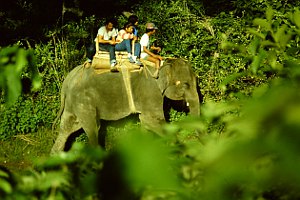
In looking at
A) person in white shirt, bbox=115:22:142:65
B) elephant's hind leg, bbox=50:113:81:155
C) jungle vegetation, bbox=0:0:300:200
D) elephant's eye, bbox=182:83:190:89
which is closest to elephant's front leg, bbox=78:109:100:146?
Answer: elephant's hind leg, bbox=50:113:81:155

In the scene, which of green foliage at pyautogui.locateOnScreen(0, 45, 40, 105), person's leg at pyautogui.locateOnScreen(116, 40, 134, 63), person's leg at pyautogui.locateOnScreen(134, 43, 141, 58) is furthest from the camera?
person's leg at pyautogui.locateOnScreen(116, 40, 134, 63)

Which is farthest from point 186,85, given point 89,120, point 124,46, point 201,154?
point 201,154

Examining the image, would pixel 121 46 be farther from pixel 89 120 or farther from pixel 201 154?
pixel 201 154

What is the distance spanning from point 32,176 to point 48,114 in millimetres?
8368

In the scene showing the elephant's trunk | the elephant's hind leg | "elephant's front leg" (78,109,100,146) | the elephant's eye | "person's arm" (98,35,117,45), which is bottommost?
the elephant's hind leg

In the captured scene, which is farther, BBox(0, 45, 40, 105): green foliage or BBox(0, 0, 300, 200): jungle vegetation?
BBox(0, 45, 40, 105): green foliage

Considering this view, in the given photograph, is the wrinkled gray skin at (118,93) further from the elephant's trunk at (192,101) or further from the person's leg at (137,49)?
the person's leg at (137,49)

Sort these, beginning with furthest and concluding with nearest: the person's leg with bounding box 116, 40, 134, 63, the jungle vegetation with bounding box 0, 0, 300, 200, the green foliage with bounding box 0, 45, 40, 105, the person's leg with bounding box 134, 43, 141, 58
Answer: the person's leg with bounding box 116, 40, 134, 63 → the person's leg with bounding box 134, 43, 141, 58 → the green foliage with bounding box 0, 45, 40, 105 → the jungle vegetation with bounding box 0, 0, 300, 200

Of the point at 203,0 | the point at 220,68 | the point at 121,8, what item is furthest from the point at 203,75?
the point at 121,8

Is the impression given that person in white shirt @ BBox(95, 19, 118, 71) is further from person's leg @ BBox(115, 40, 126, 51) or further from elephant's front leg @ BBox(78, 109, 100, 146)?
elephant's front leg @ BBox(78, 109, 100, 146)

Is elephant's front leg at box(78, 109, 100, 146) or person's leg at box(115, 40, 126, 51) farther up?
person's leg at box(115, 40, 126, 51)

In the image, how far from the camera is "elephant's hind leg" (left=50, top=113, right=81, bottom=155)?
796cm

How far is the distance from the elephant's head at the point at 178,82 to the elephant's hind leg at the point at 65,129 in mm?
1399

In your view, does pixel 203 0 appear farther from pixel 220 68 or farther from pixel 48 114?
pixel 48 114
